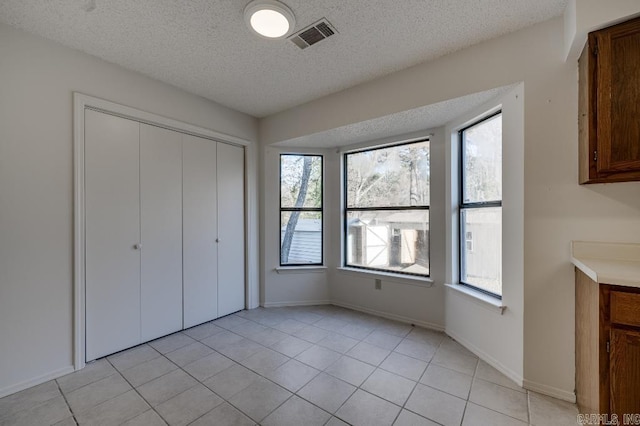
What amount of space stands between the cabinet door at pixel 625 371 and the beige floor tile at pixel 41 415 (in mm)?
3212

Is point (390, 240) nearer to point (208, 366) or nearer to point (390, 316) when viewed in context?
point (390, 316)

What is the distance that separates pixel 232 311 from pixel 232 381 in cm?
155

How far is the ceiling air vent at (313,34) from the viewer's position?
1959mm

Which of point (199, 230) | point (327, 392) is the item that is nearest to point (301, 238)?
point (199, 230)

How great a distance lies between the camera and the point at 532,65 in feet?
6.40

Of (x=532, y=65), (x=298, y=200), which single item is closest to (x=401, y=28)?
(x=532, y=65)

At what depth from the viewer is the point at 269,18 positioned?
183 centimetres

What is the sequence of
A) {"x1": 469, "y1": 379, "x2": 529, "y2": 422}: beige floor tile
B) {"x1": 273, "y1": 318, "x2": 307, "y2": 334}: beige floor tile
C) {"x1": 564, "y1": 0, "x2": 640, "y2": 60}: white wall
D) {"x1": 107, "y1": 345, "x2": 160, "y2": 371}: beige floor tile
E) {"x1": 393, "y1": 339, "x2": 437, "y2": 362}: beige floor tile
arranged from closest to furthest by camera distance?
1. {"x1": 564, "y1": 0, "x2": 640, "y2": 60}: white wall
2. {"x1": 469, "y1": 379, "x2": 529, "y2": 422}: beige floor tile
3. {"x1": 107, "y1": 345, "x2": 160, "y2": 371}: beige floor tile
4. {"x1": 393, "y1": 339, "x2": 437, "y2": 362}: beige floor tile
5. {"x1": 273, "y1": 318, "x2": 307, "y2": 334}: beige floor tile

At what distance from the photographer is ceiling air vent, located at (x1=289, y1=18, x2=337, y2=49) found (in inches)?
77.1

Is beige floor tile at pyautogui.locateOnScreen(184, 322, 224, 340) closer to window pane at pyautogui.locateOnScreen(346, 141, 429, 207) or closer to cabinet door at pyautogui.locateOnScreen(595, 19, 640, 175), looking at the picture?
window pane at pyautogui.locateOnScreen(346, 141, 429, 207)

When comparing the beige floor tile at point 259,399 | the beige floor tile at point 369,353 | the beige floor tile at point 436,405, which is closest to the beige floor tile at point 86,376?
the beige floor tile at point 259,399

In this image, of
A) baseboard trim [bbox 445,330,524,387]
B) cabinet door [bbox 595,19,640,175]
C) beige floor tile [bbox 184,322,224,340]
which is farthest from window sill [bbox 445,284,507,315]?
beige floor tile [bbox 184,322,224,340]

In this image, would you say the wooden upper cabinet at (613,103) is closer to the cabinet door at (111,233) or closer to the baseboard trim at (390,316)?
the baseboard trim at (390,316)

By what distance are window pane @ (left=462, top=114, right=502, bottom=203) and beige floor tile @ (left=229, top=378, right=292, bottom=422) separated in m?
2.43
